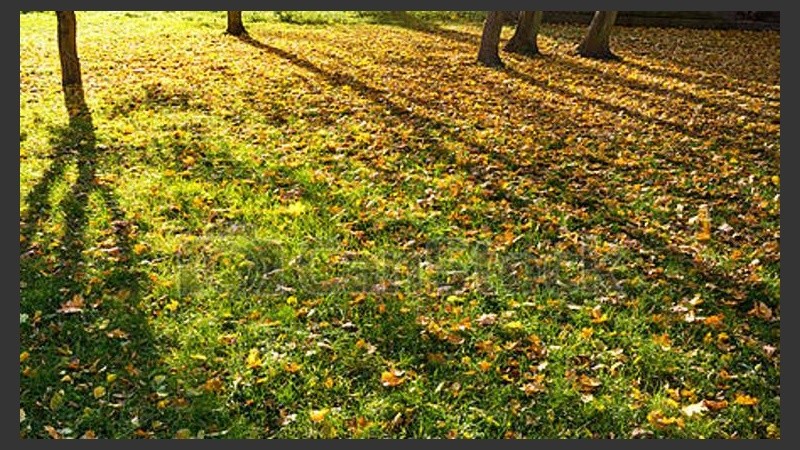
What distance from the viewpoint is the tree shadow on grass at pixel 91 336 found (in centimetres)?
402

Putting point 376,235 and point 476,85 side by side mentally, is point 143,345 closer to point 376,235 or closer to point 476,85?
point 376,235

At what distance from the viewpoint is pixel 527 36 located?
15398 millimetres

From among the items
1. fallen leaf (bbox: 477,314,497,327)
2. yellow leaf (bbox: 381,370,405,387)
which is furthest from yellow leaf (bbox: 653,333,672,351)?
yellow leaf (bbox: 381,370,405,387)

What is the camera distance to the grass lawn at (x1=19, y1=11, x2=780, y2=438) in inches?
163

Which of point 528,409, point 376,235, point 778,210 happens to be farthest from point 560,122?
point 528,409

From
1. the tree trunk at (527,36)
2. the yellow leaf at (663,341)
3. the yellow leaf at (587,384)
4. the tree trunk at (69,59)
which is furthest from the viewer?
the tree trunk at (527,36)

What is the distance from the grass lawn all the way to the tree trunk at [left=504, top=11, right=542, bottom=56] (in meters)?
4.45

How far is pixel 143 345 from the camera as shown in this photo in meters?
4.63

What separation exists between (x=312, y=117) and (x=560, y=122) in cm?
356

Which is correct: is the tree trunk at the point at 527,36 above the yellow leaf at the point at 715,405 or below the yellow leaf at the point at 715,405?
above

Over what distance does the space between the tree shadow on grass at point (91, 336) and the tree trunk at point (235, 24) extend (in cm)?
1149

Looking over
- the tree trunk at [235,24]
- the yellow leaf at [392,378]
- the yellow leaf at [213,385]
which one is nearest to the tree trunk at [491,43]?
the tree trunk at [235,24]

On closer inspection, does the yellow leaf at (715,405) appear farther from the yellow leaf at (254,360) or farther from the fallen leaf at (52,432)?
the fallen leaf at (52,432)

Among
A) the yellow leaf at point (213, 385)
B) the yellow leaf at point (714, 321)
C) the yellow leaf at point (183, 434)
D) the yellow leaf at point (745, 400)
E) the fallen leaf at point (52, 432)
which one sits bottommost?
the fallen leaf at point (52, 432)
